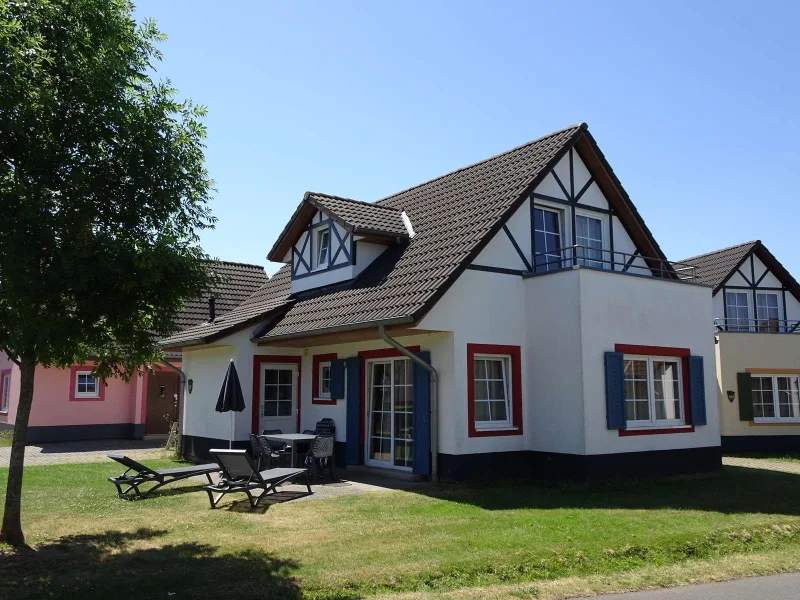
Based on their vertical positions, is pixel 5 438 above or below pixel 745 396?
below

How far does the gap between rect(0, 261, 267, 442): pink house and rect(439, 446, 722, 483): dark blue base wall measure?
11.1 metres

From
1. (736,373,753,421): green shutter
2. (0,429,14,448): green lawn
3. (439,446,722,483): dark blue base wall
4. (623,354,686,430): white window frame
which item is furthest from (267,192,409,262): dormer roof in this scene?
(736,373,753,421): green shutter

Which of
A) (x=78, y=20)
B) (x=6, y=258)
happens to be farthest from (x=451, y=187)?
(x=6, y=258)

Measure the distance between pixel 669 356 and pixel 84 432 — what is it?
18467 millimetres

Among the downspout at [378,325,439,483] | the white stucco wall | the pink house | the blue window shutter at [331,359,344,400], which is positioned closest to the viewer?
the downspout at [378,325,439,483]

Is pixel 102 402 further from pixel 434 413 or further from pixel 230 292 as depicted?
pixel 434 413

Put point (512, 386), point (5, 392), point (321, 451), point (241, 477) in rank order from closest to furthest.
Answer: point (241, 477)
point (321, 451)
point (512, 386)
point (5, 392)

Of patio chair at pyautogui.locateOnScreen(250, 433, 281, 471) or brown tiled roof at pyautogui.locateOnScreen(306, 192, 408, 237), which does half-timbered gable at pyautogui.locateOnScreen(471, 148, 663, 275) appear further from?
patio chair at pyautogui.locateOnScreen(250, 433, 281, 471)

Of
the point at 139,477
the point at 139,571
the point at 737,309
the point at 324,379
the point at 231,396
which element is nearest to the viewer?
the point at 139,571

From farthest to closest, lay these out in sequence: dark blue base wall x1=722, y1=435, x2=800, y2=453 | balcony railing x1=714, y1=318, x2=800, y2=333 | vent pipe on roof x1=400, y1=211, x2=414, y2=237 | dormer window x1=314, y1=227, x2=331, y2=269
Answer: balcony railing x1=714, y1=318, x2=800, y2=333 → dark blue base wall x1=722, y1=435, x2=800, y2=453 → dormer window x1=314, y1=227, x2=331, y2=269 → vent pipe on roof x1=400, y1=211, x2=414, y2=237

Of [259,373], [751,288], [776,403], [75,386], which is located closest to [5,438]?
[75,386]

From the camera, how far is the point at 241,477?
1116 cm

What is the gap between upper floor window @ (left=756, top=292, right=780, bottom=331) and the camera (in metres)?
24.1

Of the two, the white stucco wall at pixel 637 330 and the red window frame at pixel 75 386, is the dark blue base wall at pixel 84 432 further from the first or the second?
the white stucco wall at pixel 637 330
